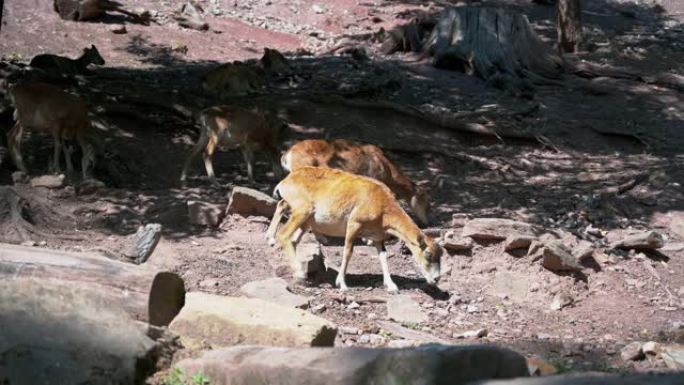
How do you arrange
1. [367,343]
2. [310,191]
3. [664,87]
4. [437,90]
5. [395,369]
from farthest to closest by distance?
[664,87] < [437,90] < [310,191] < [367,343] < [395,369]

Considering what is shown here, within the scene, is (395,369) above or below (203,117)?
above

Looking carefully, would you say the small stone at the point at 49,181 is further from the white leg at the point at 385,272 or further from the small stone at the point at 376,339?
the small stone at the point at 376,339

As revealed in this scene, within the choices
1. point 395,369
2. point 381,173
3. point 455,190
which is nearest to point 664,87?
point 455,190

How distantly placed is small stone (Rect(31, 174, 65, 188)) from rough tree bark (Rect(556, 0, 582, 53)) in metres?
13.9

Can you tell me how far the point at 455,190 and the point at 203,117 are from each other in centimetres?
395

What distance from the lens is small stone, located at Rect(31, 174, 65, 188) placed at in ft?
42.7

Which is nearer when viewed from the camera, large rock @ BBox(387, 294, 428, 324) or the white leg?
large rock @ BBox(387, 294, 428, 324)

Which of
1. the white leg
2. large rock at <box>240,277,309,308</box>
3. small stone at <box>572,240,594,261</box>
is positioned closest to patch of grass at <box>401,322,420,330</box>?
the white leg

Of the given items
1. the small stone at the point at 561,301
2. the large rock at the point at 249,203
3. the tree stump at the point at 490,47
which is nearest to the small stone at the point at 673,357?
the small stone at the point at 561,301

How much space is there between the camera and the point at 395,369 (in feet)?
19.0

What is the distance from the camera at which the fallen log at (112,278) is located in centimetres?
702

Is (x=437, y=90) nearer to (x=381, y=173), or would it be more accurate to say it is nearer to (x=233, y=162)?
(x=233, y=162)

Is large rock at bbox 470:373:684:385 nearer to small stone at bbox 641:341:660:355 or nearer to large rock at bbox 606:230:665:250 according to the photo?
small stone at bbox 641:341:660:355

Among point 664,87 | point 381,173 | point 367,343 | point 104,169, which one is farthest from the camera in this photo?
point 664,87
